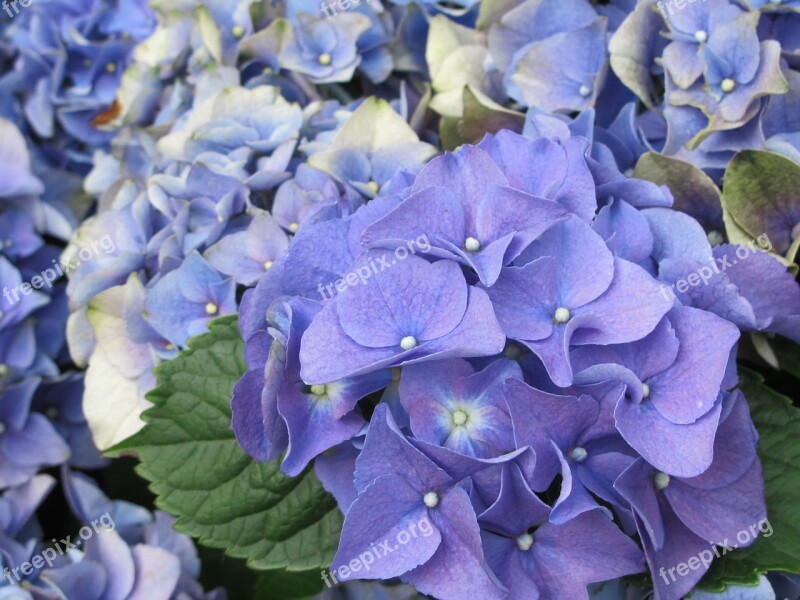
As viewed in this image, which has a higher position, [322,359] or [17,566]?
[322,359]

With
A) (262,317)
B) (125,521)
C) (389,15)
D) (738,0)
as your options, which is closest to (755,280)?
(738,0)

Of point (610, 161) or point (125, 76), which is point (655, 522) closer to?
point (610, 161)

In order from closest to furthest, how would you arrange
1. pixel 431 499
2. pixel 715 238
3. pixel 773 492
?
pixel 431 499
pixel 773 492
pixel 715 238

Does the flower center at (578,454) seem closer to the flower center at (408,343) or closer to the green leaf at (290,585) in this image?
the flower center at (408,343)

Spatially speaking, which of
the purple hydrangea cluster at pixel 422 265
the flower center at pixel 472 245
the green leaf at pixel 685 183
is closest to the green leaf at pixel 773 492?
the purple hydrangea cluster at pixel 422 265

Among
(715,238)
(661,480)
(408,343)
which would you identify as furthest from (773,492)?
(408,343)

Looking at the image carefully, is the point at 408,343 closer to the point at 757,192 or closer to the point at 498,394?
the point at 498,394
